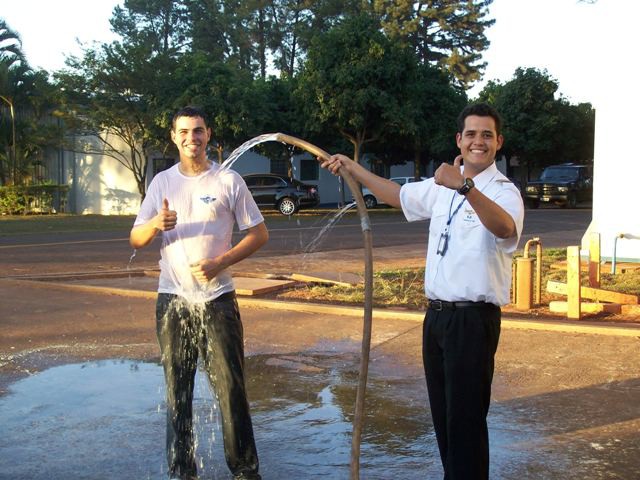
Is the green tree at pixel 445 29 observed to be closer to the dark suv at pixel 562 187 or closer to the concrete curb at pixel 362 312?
the dark suv at pixel 562 187

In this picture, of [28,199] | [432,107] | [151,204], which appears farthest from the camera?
[28,199]

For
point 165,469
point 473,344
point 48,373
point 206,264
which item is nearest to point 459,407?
point 473,344

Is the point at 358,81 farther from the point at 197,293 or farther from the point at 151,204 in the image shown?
the point at 197,293

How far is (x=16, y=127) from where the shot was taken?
3375 centimetres

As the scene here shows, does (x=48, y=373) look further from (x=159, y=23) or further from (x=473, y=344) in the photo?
(x=159, y=23)

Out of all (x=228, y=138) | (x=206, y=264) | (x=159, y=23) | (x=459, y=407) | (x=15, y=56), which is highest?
(x=159, y=23)

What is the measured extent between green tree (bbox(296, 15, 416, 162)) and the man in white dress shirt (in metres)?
26.1

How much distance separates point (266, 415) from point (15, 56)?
104 feet

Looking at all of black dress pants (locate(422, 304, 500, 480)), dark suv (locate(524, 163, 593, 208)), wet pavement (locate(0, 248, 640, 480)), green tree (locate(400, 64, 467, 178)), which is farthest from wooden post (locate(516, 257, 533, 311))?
dark suv (locate(524, 163, 593, 208))

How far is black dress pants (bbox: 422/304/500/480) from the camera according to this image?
3.38 meters

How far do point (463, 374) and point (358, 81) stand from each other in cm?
2691

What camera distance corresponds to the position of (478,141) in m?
3.46

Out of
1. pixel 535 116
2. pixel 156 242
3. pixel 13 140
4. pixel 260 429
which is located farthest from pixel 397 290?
pixel 535 116

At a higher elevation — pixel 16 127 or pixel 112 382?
pixel 16 127
